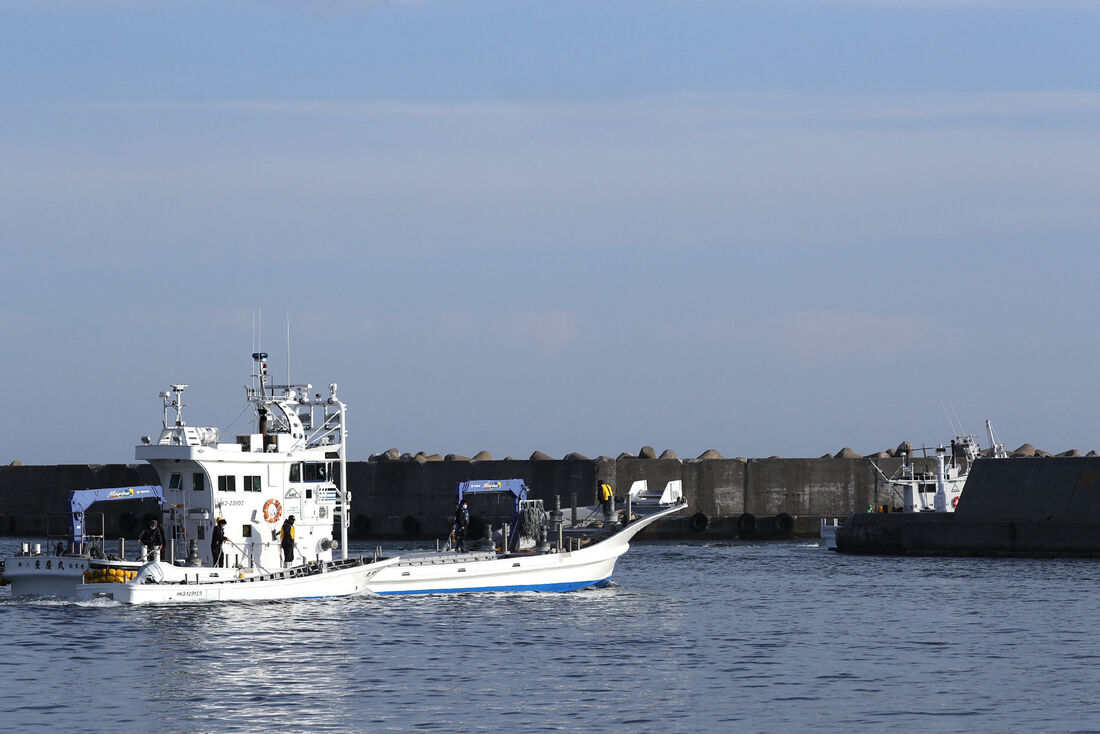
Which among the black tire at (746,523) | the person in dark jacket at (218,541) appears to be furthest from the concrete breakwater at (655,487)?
the person in dark jacket at (218,541)

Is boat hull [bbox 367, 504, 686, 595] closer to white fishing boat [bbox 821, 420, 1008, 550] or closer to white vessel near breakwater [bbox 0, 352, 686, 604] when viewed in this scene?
white vessel near breakwater [bbox 0, 352, 686, 604]

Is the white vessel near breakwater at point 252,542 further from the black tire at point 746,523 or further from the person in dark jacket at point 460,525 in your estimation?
the black tire at point 746,523

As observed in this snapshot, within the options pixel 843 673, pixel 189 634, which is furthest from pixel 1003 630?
pixel 189 634

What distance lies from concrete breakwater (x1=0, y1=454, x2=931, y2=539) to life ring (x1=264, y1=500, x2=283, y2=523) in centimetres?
3741

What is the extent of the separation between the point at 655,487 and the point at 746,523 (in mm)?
5169

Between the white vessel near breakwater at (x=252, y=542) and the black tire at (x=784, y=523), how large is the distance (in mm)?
36262

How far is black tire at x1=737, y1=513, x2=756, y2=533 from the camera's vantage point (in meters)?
77.6

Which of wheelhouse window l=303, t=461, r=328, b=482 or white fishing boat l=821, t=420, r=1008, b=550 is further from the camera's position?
white fishing boat l=821, t=420, r=1008, b=550

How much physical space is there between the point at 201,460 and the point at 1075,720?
22.8 metres

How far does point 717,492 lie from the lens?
260ft

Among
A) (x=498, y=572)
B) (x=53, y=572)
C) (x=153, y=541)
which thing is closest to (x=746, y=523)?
(x=498, y=572)

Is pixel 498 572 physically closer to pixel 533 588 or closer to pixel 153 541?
pixel 533 588

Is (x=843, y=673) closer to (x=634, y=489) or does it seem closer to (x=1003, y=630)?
(x=1003, y=630)

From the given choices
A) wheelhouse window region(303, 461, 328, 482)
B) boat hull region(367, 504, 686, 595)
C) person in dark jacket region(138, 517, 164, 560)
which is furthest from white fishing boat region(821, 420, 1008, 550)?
person in dark jacket region(138, 517, 164, 560)
